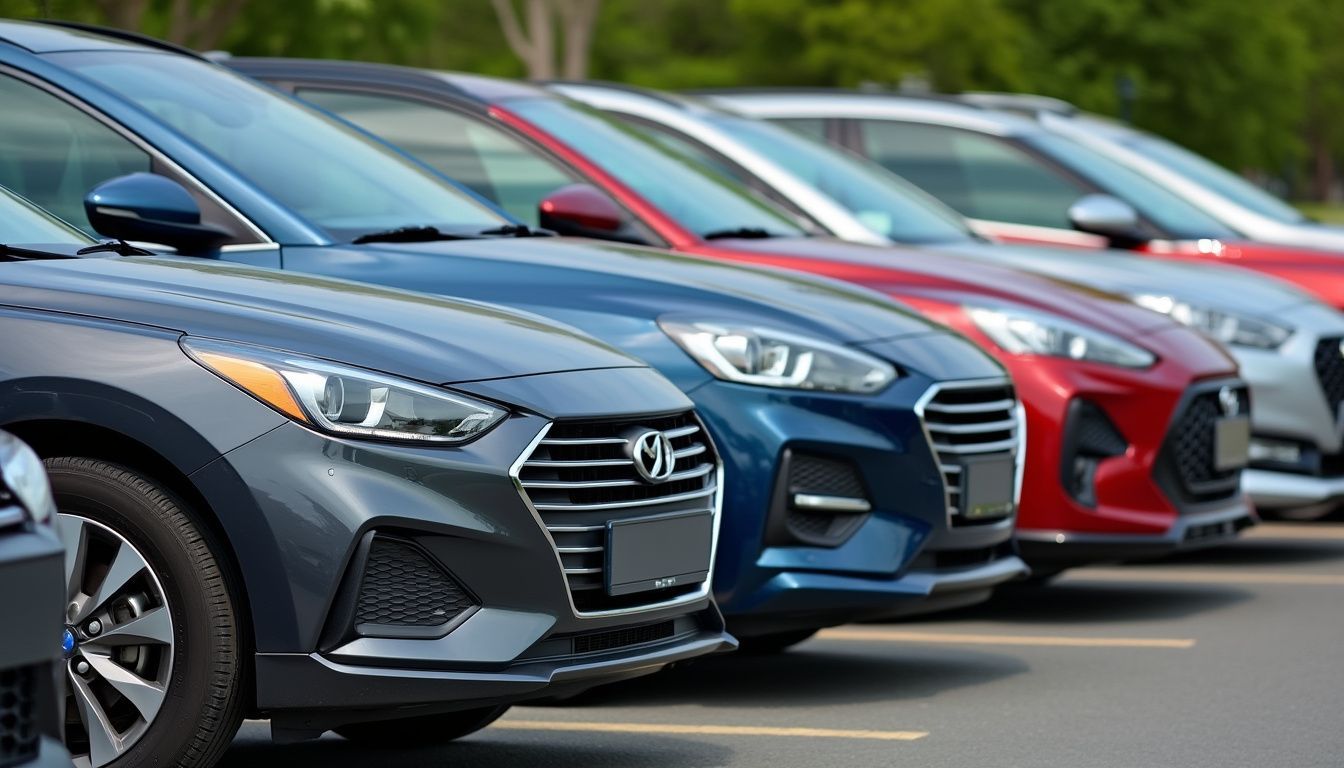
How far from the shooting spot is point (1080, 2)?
5938 centimetres

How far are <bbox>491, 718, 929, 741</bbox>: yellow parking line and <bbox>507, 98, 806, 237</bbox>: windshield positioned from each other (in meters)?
2.29

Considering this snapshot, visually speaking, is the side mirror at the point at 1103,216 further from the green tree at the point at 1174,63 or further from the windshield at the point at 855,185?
the green tree at the point at 1174,63

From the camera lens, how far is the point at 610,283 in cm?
620

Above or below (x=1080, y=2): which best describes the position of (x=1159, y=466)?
below

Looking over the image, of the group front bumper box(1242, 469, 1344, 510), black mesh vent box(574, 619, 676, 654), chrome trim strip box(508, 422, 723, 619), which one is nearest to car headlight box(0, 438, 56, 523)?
chrome trim strip box(508, 422, 723, 619)

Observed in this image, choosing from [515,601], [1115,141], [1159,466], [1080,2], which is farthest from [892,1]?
[515,601]

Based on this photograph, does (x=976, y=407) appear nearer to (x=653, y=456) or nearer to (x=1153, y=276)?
(x=653, y=456)

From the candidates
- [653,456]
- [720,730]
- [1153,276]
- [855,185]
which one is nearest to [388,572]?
[653,456]

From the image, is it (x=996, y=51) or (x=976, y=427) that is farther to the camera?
(x=996, y=51)

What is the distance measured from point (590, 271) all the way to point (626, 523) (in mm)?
1687

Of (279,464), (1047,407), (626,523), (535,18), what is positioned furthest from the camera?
(535,18)

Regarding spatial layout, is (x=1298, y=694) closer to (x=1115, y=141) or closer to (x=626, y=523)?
(x=626, y=523)

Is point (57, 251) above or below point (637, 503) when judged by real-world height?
above

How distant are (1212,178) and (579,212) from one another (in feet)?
20.4
